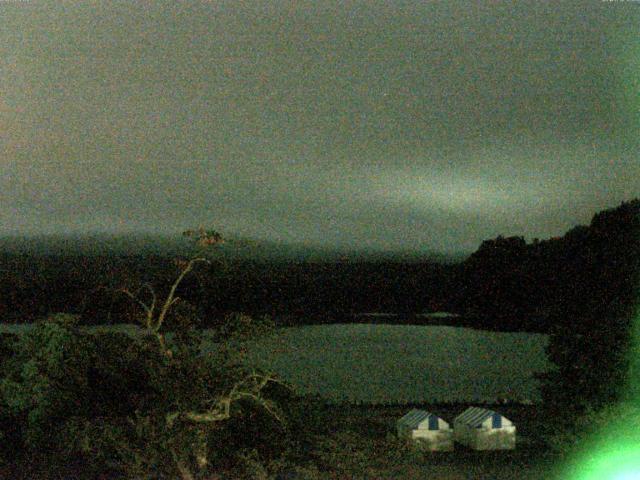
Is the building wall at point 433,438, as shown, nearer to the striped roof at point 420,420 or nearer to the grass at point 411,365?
the striped roof at point 420,420

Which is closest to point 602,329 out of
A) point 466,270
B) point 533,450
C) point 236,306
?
point 533,450

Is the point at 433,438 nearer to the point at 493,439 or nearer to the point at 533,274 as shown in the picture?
the point at 493,439

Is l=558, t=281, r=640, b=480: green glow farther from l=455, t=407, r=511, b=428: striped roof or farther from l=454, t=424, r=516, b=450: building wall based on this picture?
l=455, t=407, r=511, b=428: striped roof

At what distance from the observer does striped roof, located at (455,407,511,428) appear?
16641 mm

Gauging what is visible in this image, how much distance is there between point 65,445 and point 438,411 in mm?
14359

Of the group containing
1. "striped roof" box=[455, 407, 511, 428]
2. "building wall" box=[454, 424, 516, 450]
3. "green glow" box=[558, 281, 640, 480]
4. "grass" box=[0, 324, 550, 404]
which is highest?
"green glow" box=[558, 281, 640, 480]

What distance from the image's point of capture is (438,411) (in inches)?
924

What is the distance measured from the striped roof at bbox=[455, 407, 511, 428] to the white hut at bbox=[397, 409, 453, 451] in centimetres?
73

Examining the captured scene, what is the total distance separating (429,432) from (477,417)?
53.0 inches

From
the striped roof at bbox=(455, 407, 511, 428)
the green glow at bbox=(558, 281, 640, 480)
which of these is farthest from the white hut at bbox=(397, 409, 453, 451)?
the green glow at bbox=(558, 281, 640, 480)

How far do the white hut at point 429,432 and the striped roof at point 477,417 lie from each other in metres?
0.73

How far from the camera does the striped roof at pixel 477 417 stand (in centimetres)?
1664

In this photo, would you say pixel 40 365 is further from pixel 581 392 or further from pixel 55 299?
pixel 581 392

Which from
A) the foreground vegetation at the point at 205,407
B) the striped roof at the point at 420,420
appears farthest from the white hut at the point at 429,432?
the foreground vegetation at the point at 205,407
